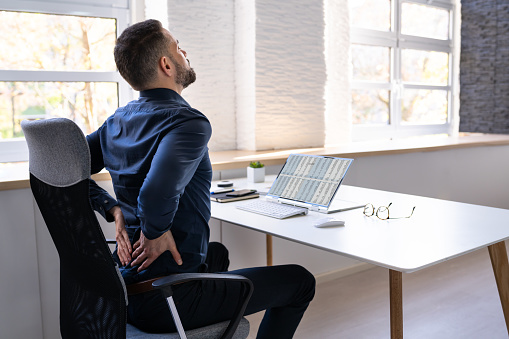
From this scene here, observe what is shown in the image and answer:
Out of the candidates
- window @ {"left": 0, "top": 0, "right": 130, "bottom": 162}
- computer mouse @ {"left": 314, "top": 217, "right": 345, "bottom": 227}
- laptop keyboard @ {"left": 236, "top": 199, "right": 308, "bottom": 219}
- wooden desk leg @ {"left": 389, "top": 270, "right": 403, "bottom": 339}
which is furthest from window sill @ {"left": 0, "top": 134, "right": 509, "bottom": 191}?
wooden desk leg @ {"left": 389, "top": 270, "right": 403, "bottom": 339}

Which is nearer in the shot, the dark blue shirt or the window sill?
the dark blue shirt

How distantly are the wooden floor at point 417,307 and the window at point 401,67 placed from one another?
1545mm

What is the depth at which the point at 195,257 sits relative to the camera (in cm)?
156

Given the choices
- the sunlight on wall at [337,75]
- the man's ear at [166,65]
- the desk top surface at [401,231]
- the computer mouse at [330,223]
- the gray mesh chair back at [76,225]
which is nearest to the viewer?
the gray mesh chair back at [76,225]

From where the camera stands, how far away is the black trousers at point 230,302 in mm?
1470

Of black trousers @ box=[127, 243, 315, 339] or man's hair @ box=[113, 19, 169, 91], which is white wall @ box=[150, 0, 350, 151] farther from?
black trousers @ box=[127, 243, 315, 339]

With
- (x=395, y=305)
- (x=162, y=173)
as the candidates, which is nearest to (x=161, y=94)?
(x=162, y=173)

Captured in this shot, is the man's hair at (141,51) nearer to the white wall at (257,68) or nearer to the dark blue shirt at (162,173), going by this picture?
the dark blue shirt at (162,173)

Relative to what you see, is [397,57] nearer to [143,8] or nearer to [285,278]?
[143,8]

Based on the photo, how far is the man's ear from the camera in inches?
63.2

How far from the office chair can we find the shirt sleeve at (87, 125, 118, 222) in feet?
0.90

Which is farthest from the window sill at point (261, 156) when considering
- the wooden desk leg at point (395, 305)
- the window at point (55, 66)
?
the wooden desk leg at point (395, 305)

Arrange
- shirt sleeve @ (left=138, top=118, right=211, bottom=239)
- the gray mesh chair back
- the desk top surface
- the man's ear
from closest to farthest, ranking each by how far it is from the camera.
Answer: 1. the gray mesh chair back
2. shirt sleeve @ (left=138, top=118, right=211, bottom=239)
3. the desk top surface
4. the man's ear

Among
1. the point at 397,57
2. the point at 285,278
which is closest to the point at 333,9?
the point at 397,57
